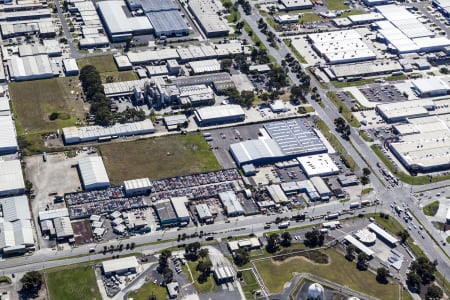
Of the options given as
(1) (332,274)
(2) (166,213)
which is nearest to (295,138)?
(2) (166,213)

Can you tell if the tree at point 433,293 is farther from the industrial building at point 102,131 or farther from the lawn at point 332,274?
the industrial building at point 102,131

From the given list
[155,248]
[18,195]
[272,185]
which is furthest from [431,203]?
[18,195]

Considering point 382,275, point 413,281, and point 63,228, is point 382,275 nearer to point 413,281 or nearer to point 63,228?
point 413,281

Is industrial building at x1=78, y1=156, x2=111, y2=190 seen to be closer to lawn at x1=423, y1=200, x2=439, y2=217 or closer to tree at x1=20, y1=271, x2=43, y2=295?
tree at x1=20, y1=271, x2=43, y2=295

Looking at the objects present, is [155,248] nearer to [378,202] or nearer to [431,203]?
[378,202]

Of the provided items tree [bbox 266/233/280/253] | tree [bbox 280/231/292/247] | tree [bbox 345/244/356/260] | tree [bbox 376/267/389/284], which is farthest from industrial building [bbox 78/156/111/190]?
tree [bbox 376/267/389/284]

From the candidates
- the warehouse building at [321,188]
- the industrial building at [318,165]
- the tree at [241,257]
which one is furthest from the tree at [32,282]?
the industrial building at [318,165]

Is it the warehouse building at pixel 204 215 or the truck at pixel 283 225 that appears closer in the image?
the truck at pixel 283 225
